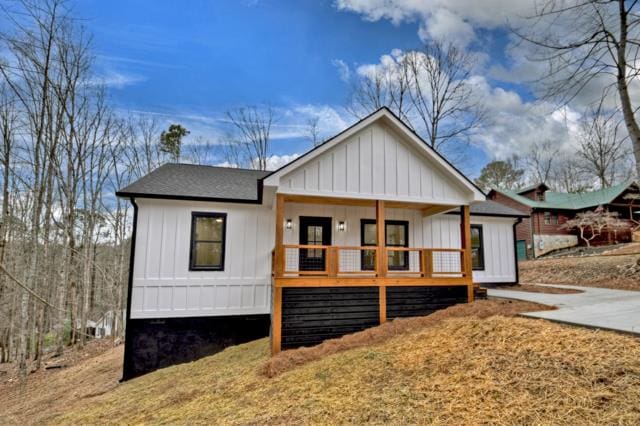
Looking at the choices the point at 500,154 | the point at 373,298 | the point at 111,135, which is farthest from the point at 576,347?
the point at 500,154

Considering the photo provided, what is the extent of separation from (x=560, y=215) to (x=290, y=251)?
982 inches

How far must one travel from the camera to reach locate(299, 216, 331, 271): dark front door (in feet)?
30.7

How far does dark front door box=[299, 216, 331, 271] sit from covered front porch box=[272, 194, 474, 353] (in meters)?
0.03

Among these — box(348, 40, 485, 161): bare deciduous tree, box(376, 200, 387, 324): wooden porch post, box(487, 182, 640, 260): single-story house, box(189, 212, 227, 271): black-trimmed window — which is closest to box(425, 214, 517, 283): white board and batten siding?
box(376, 200, 387, 324): wooden porch post

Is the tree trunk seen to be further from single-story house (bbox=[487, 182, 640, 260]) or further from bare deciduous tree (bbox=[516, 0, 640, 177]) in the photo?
single-story house (bbox=[487, 182, 640, 260])

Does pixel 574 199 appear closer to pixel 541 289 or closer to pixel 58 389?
pixel 541 289

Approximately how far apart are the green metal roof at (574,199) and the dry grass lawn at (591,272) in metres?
7.88

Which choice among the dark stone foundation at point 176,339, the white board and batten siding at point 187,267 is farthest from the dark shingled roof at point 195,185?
the dark stone foundation at point 176,339

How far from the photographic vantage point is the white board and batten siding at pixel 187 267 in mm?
8172

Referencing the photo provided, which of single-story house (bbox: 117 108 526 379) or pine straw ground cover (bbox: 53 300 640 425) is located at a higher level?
single-story house (bbox: 117 108 526 379)

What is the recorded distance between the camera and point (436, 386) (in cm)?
409

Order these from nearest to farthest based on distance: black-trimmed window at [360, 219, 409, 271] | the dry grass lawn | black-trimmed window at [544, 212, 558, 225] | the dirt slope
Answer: the dirt slope → black-trimmed window at [360, 219, 409, 271] → the dry grass lawn → black-trimmed window at [544, 212, 558, 225]

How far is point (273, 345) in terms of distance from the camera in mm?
6656

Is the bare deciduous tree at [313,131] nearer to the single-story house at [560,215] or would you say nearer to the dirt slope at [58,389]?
the dirt slope at [58,389]
